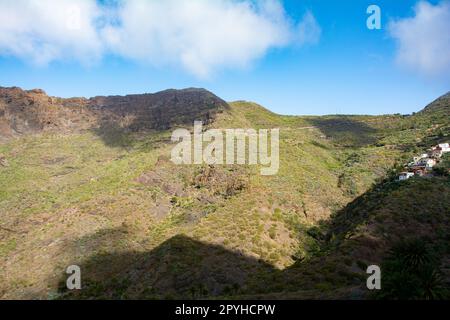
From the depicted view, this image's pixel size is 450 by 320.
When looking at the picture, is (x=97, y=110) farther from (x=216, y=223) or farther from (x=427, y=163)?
(x=427, y=163)

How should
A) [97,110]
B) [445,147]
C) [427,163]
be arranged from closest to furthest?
[427,163], [445,147], [97,110]

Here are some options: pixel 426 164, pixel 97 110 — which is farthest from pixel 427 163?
pixel 97 110

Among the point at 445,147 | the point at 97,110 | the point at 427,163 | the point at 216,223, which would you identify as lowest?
the point at 216,223

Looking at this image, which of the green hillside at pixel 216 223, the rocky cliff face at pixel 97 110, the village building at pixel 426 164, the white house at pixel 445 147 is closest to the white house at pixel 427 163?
the village building at pixel 426 164

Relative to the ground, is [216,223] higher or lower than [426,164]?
lower

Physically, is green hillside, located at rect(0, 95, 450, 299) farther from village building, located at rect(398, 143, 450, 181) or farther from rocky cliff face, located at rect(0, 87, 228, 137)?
rocky cliff face, located at rect(0, 87, 228, 137)

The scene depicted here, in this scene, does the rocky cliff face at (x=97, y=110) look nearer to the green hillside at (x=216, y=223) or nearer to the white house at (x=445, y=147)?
the green hillside at (x=216, y=223)

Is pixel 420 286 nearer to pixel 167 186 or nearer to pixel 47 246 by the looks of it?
pixel 47 246
